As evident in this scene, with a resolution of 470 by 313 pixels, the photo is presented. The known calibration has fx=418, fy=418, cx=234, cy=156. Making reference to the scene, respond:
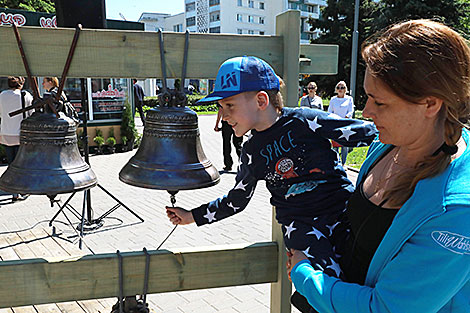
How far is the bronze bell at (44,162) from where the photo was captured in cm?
180

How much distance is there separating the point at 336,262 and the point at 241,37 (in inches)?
41.6

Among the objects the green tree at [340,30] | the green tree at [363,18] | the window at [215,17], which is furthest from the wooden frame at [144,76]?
the window at [215,17]

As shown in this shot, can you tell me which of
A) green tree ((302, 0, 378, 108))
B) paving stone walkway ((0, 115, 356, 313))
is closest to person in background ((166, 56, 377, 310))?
paving stone walkway ((0, 115, 356, 313))

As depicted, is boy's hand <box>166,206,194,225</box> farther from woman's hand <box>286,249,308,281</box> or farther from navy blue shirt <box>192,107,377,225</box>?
woman's hand <box>286,249,308,281</box>

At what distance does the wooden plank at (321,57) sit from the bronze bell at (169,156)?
68 centimetres

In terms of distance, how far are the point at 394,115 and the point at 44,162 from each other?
57.3 inches

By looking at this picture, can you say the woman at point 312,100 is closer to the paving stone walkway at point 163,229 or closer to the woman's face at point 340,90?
the woman's face at point 340,90

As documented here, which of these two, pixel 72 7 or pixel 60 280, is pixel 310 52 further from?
pixel 60 280

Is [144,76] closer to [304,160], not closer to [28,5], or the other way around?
[304,160]

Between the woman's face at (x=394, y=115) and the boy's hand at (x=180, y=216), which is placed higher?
the woman's face at (x=394, y=115)

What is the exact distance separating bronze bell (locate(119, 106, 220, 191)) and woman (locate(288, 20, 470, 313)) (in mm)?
788

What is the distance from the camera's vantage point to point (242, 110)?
1736 mm

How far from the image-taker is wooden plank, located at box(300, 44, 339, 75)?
2.11 metres

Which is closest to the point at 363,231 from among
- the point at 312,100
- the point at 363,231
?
the point at 363,231
